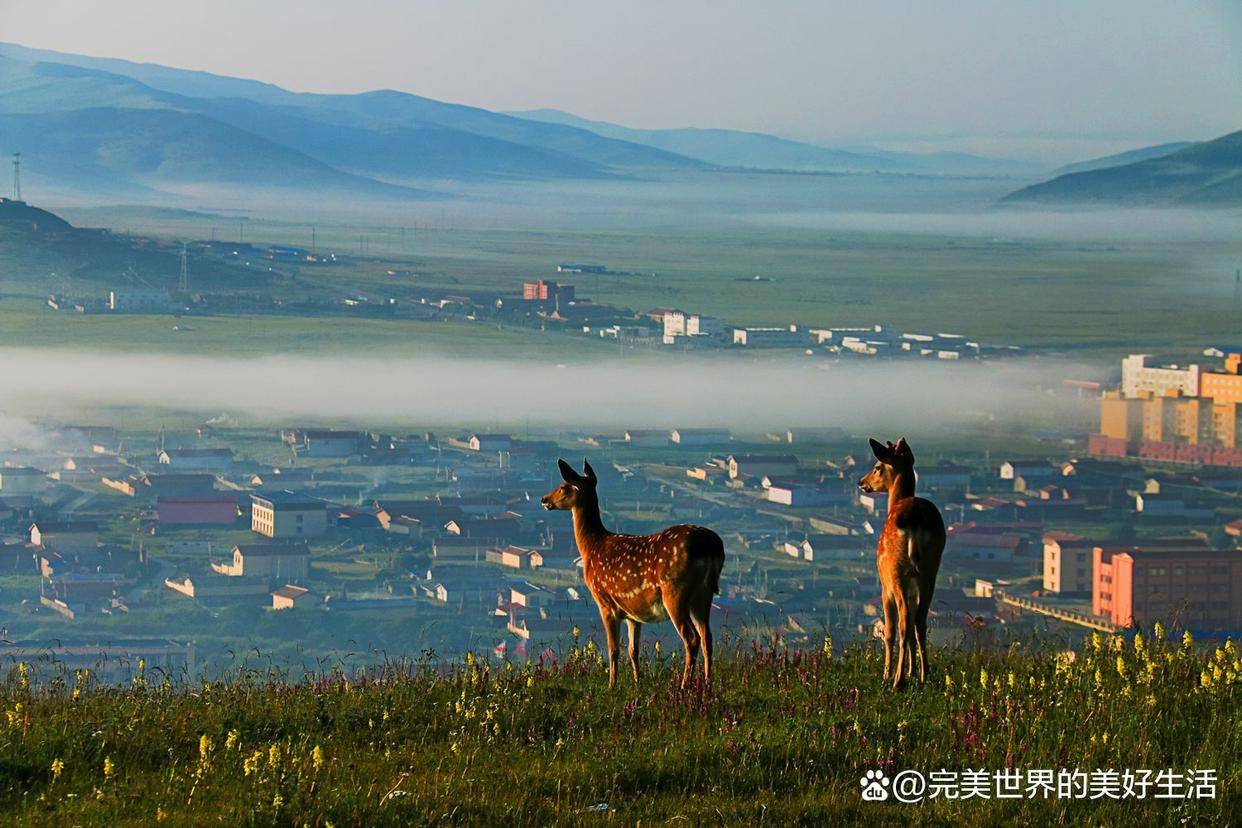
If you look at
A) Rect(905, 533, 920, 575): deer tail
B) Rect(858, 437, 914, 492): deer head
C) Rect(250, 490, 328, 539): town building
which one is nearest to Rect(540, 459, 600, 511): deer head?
Rect(858, 437, 914, 492): deer head

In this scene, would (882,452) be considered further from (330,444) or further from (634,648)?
(330,444)

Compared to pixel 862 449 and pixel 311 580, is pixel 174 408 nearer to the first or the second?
pixel 862 449

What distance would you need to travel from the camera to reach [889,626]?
436 inches

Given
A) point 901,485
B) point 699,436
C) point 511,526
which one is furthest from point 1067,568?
point 901,485

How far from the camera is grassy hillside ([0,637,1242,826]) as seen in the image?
858 centimetres

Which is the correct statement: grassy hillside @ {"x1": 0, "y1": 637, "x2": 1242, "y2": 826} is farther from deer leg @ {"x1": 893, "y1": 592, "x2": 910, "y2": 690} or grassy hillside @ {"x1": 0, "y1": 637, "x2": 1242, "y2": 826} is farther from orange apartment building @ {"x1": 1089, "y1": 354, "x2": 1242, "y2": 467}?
orange apartment building @ {"x1": 1089, "y1": 354, "x2": 1242, "y2": 467}

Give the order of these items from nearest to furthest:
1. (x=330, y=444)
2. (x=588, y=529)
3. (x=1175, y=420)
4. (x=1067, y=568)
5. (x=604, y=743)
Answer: (x=604, y=743)
(x=588, y=529)
(x=1067, y=568)
(x=330, y=444)
(x=1175, y=420)

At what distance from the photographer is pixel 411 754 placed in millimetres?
9531

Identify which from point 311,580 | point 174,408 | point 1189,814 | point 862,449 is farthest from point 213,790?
point 174,408

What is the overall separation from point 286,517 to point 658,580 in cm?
11613

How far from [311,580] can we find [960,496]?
5087cm

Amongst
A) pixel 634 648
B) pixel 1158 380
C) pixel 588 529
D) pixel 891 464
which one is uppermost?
pixel 891 464

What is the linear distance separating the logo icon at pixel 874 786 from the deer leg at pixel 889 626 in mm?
1947

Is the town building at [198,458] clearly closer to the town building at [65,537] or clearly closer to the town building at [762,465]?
the town building at [65,537]
